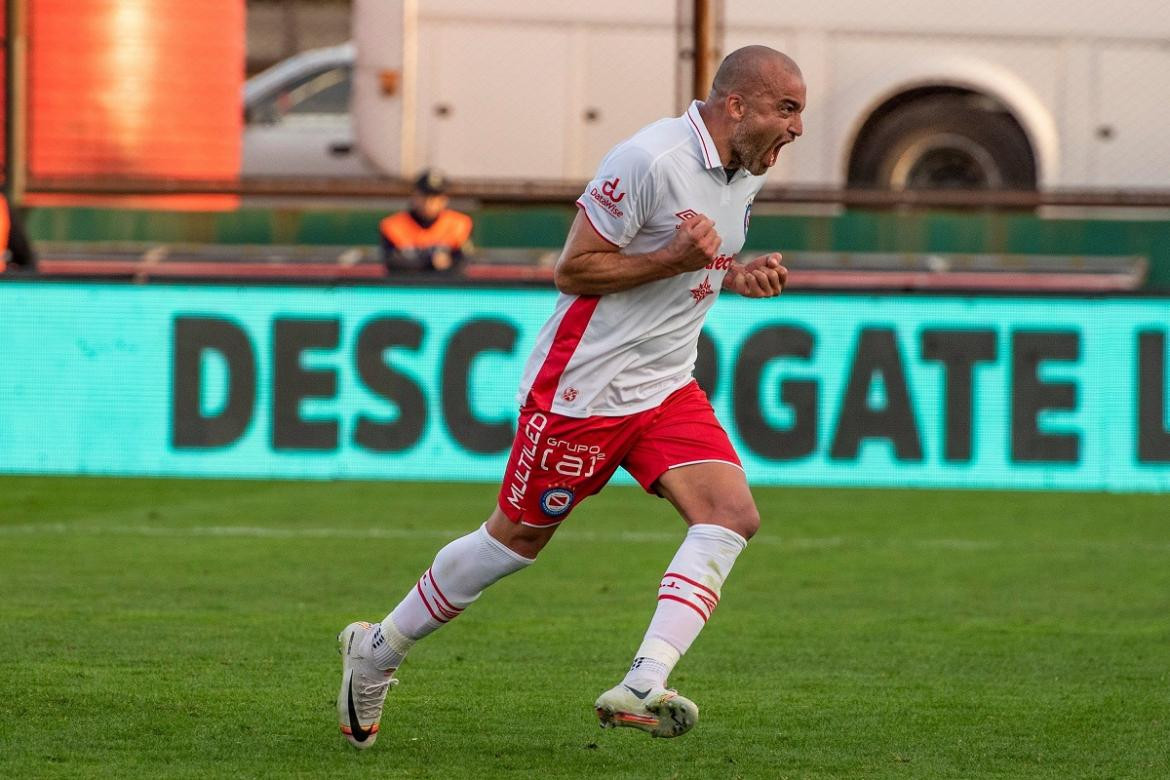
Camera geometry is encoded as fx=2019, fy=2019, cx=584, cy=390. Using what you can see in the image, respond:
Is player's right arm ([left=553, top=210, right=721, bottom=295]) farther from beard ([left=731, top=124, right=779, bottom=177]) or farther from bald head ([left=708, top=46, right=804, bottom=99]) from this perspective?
bald head ([left=708, top=46, right=804, bottom=99])

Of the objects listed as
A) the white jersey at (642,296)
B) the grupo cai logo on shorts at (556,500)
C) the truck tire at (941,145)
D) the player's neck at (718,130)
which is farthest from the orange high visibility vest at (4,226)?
the player's neck at (718,130)

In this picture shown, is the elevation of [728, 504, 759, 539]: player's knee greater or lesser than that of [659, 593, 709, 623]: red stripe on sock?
greater

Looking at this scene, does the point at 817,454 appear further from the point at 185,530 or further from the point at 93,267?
the point at 93,267

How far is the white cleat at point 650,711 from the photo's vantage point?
4.56 metres

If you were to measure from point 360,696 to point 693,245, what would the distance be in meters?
1.42

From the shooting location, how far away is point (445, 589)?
5.18 m

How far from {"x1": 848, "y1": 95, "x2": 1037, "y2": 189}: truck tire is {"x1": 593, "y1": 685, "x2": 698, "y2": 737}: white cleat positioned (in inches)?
486

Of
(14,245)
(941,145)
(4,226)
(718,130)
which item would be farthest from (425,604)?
(941,145)

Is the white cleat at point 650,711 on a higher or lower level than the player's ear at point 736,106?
lower

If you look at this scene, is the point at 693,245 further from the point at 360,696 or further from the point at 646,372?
the point at 360,696

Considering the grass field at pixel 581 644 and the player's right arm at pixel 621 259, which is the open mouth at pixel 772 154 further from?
the grass field at pixel 581 644

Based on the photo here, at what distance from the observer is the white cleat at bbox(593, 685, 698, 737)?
4562 mm

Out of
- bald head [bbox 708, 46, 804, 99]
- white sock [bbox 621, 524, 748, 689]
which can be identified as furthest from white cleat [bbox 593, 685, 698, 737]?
bald head [bbox 708, 46, 804, 99]

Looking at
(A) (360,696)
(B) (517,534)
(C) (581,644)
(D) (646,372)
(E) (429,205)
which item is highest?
(E) (429,205)
